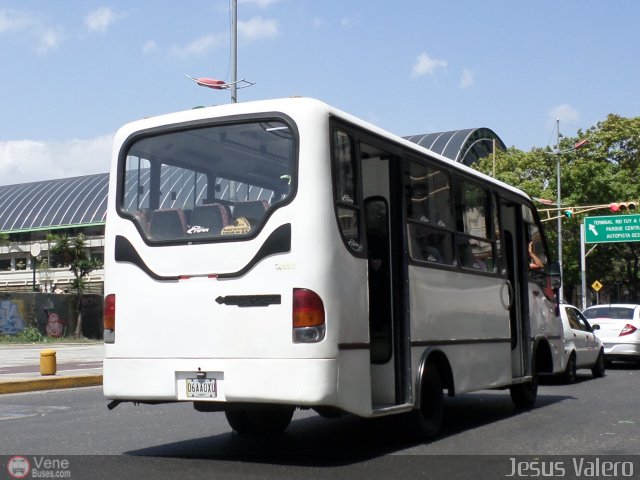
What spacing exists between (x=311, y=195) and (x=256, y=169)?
0.62 metres

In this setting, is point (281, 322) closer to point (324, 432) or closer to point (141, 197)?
point (141, 197)

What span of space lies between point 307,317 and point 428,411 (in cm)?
237

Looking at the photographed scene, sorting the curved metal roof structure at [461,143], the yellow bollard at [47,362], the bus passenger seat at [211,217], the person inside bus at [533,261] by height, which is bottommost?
the yellow bollard at [47,362]

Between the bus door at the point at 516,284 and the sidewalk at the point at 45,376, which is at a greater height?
the bus door at the point at 516,284

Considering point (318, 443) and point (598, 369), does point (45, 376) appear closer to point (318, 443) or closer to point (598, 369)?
point (318, 443)

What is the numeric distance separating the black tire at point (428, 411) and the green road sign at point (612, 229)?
40596 millimetres

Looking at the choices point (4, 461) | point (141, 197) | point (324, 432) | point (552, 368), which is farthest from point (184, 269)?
point (552, 368)

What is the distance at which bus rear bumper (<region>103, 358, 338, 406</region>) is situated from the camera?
7414 millimetres

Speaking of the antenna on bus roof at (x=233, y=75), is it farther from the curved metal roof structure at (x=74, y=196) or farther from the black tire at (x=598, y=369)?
the curved metal roof structure at (x=74, y=196)

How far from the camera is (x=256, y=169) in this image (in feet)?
26.2

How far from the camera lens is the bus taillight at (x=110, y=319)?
8.34 metres

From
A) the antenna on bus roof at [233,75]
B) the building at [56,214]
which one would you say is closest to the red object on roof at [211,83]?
the antenna on bus roof at [233,75]

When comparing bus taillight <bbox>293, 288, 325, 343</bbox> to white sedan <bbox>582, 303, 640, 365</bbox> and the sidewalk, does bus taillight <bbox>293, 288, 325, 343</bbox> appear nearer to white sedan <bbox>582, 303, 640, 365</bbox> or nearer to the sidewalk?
the sidewalk

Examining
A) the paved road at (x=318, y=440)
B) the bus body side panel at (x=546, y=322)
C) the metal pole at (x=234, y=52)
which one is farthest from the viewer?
the metal pole at (x=234, y=52)
